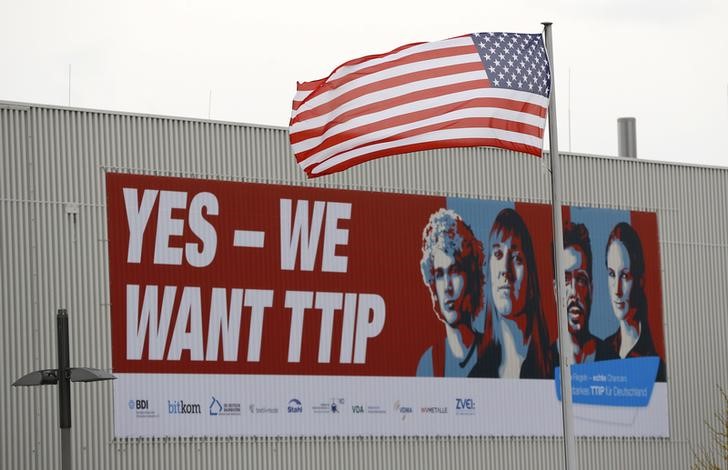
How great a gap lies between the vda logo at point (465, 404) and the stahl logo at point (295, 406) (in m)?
4.02

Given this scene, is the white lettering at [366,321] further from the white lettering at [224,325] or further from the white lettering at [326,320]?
the white lettering at [224,325]

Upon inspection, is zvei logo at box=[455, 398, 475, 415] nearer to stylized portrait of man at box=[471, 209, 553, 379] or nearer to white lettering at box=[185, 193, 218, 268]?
stylized portrait of man at box=[471, 209, 553, 379]

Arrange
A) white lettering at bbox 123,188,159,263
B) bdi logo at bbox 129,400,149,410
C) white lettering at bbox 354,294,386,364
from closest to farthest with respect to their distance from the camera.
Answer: bdi logo at bbox 129,400,149,410, white lettering at bbox 123,188,159,263, white lettering at bbox 354,294,386,364

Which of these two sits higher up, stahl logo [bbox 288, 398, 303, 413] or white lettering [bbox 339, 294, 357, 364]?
white lettering [bbox 339, 294, 357, 364]

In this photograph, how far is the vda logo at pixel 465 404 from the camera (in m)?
36.7

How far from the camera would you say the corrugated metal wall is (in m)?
31.6

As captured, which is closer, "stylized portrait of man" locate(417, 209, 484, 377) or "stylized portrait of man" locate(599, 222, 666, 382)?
"stylized portrait of man" locate(417, 209, 484, 377)

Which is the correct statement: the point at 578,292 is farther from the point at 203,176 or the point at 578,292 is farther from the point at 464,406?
the point at 203,176

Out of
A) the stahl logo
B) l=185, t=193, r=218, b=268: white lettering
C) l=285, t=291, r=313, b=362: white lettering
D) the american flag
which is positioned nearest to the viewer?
the american flag

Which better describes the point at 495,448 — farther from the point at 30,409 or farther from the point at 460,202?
the point at 30,409

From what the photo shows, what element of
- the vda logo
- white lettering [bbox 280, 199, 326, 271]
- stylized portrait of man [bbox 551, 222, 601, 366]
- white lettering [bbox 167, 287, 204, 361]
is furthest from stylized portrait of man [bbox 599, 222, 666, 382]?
white lettering [bbox 167, 287, 204, 361]

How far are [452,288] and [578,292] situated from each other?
3711mm

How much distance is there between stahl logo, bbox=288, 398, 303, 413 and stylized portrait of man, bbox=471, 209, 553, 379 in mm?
4650

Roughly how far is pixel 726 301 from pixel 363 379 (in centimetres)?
1132
